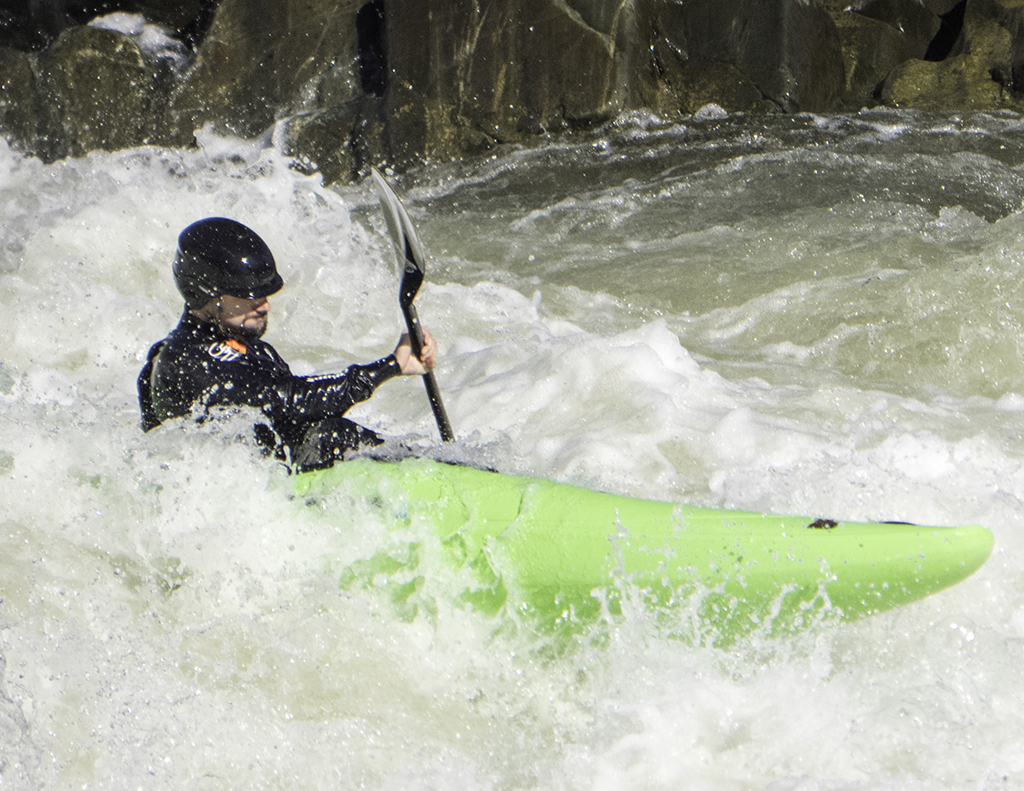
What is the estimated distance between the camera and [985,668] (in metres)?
2.40

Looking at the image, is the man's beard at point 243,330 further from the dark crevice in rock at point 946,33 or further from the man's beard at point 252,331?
the dark crevice in rock at point 946,33

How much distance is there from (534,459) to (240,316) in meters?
1.47

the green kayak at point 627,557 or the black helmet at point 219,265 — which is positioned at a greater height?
the black helmet at point 219,265

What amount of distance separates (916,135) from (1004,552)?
18.7ft

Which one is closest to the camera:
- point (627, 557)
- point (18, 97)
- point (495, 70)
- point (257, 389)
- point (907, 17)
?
point (627, 557)

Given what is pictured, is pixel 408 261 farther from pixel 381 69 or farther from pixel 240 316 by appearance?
pixel 381 69

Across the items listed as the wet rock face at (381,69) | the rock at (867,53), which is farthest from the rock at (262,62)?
→ the rock at (867,53)

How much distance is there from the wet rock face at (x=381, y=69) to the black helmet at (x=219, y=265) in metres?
4.98

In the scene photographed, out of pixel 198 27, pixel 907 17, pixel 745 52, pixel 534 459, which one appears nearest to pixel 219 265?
pixel 534 459

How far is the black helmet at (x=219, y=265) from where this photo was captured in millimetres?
2660

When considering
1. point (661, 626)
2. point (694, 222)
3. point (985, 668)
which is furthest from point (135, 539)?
point (694, 222)

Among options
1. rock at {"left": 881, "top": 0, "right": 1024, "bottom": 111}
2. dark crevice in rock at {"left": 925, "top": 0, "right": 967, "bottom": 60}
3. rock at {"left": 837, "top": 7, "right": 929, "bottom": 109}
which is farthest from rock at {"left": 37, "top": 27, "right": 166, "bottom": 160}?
dark crevice in rock at {"left": 925, "top": 0, "right": 967, "bottom": 60}

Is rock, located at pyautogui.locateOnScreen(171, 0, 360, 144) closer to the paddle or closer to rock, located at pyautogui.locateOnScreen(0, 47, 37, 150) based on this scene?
rock, located at pyautogui.locateOnScreen(0, 47, 37, 150)

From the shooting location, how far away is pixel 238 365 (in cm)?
266
